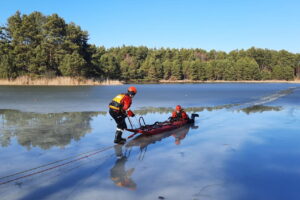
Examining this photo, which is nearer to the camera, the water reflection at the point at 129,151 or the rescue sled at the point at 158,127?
the water reflection at the point at 129,151

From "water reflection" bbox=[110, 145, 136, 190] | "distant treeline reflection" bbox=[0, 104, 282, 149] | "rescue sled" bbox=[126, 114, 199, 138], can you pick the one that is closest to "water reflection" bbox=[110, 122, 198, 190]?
"water reflection" bbox=[110, 145, 136, 190]

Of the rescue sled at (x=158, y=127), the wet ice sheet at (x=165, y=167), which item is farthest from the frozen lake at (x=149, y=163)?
the rescue sled at (x=158, y=127)

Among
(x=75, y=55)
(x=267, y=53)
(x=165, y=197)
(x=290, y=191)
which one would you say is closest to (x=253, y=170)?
(x=290, y=191)

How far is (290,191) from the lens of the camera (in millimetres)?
4668

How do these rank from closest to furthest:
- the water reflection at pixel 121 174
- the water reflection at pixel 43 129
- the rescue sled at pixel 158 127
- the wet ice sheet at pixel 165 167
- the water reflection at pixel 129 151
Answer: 1. the wet ice sheet at pixel 165 167
2. the water reflection at pixel 121 174
3. the water reflection at pixel 129 151
4. the water reflection at pixel 43 129
5. the rescue sled at pixel 158 127

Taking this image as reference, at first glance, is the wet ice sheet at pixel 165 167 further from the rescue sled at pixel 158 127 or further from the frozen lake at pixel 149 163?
the rescue sled at pixel 158 127

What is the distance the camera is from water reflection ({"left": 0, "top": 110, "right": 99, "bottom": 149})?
776cm

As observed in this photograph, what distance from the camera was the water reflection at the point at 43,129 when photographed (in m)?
7.76

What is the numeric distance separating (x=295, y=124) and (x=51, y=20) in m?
47.0

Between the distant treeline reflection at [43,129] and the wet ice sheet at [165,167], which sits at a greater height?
the distant treeline reflection at [43,129]

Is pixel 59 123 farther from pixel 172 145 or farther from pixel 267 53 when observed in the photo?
pixel 267 53

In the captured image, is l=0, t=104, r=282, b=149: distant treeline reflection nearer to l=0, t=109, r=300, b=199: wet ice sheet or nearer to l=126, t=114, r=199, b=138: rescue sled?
l=0, t=109, r=300, b=199: wet ice sheet

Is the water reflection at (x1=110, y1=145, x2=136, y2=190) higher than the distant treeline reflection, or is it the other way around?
the distant treeline reflection

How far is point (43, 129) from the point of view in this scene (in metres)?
9.50
